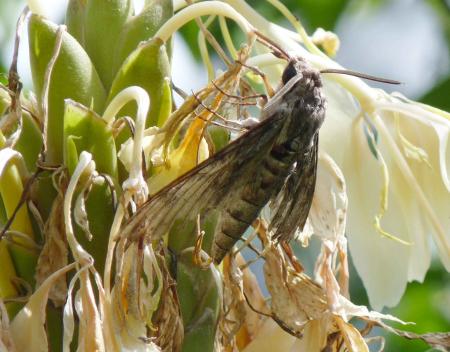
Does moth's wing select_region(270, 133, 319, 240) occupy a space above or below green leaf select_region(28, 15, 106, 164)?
below

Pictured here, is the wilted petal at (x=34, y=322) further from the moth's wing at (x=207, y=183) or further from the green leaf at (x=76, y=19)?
the green leaf at (x=76, y=19)

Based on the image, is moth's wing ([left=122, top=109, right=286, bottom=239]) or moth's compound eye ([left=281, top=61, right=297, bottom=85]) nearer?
moth's wing ([left=122, top=109, right=286, bottom=239])

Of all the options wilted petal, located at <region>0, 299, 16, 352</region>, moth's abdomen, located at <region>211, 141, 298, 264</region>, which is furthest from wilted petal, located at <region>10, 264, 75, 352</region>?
moth's abdomen, located at <region>211, 141, 298, 264</region>

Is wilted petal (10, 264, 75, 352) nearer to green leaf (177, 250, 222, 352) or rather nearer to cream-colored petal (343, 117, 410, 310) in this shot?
green leaf (177, 250, 222, 352)

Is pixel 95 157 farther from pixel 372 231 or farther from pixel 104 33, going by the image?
pixel 372 231

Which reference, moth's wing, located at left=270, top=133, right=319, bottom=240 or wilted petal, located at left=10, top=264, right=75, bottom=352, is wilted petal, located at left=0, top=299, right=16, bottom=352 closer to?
wilted petal, located at left=10, top=264, right=75, bottom=352

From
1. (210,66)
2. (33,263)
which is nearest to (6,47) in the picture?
(210,66)

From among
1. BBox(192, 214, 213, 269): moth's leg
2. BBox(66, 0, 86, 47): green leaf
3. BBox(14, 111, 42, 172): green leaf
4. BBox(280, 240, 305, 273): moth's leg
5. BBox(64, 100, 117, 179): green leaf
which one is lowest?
BBox(280, 240, 305, 273): moth's leg

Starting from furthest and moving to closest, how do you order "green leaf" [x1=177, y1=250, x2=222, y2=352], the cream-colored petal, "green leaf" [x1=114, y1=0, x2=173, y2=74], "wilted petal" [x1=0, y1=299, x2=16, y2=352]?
the cream-colored petal
"green leaf" [x1=114, y1=0, x2=173, y2=74]
"green leaf" [x1=177, y1=250, x2=222, y2=352]
"wilted petal" [x1=0, y1=299, x2=16, y2=352]

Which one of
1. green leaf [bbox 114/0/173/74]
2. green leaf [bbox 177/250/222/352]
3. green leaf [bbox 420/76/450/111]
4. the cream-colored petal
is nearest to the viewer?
green leaf [bbox 177/250/222/352]
